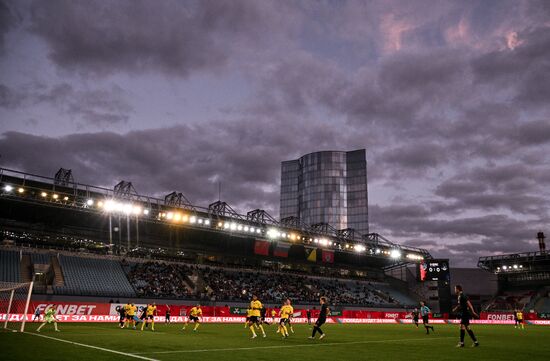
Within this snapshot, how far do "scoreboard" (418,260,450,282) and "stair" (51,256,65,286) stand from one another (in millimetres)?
53668

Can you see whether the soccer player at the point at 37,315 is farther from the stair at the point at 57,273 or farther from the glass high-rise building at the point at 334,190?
the glass high-rise building at the point at 334,190

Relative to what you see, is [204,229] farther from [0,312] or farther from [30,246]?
[0,312]

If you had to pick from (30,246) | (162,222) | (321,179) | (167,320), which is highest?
(321,179)

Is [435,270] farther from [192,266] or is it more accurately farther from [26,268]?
[26,268]

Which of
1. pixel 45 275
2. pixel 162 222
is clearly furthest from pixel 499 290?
pixel 45 275

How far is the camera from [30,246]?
55.9 meters

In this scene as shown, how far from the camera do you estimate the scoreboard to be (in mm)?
70438

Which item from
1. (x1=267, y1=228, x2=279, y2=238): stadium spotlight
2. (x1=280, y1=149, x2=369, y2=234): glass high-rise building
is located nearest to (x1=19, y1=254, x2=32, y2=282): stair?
(x1=267, y1=228, x2=279, y2=238): stadium spotlight

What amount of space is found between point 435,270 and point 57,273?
5556 centimetres

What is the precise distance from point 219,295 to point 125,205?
1811 cm

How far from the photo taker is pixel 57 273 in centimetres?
5216

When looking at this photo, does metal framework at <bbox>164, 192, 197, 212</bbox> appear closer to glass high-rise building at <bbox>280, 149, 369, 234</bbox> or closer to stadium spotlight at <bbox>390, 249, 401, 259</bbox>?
stadium spotlight at <bbox>390, 249, 401, 259</bbox>

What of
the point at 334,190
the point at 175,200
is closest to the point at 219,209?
the point at 175,200

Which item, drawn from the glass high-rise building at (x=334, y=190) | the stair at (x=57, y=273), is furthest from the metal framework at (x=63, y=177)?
the glass high-rise building at (x=334, y=190)
